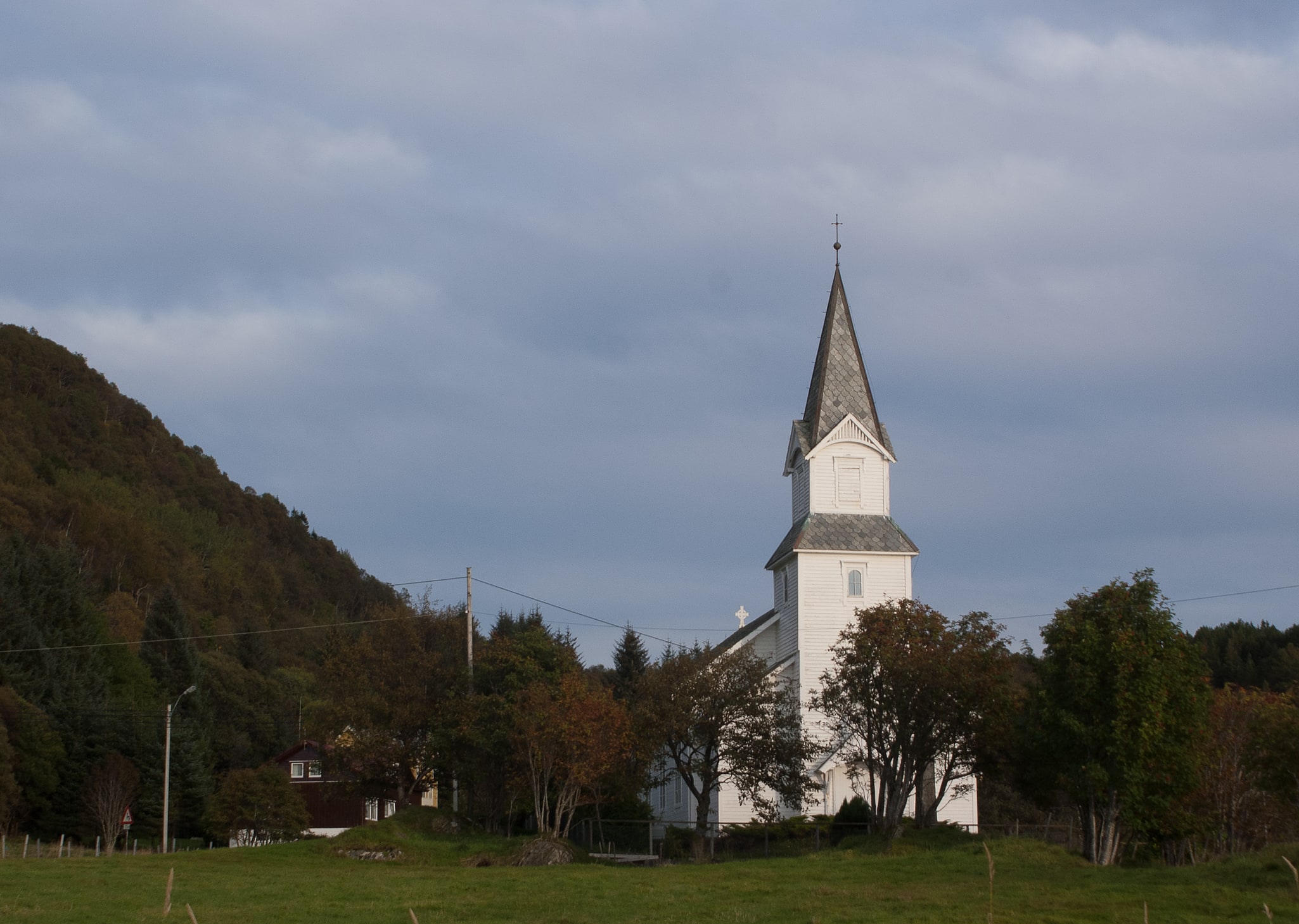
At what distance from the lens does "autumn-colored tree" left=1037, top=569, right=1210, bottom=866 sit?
32438 millimetres

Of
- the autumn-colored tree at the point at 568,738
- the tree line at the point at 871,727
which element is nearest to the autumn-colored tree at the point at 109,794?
the tree line at the point at 871,727

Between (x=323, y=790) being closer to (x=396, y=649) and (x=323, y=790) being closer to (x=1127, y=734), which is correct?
(x=396, y=649)

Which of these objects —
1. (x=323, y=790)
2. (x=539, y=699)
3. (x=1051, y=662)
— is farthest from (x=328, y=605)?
(x=1051, y=662)

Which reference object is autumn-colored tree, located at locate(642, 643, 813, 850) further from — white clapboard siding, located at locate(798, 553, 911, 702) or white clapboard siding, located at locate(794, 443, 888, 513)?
white clapboard siding, located at locate(794, 443, 888, 513)

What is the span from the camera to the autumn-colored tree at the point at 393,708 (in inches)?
1697

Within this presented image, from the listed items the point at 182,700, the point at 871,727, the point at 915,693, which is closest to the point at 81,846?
the point at 182,700

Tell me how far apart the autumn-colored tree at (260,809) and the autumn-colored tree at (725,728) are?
93.9 ft

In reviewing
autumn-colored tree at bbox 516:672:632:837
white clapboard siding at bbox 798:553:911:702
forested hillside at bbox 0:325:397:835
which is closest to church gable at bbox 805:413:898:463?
white clapboard siding at bbox 798:553:911:702

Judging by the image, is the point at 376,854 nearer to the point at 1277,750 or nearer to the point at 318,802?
the point at 1277,750

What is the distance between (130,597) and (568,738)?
262ft

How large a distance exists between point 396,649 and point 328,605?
10148 centimetres

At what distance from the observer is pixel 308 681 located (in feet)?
365

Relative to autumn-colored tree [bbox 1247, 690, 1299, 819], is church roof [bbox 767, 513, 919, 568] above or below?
above

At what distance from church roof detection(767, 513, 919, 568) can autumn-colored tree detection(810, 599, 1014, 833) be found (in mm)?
13031
